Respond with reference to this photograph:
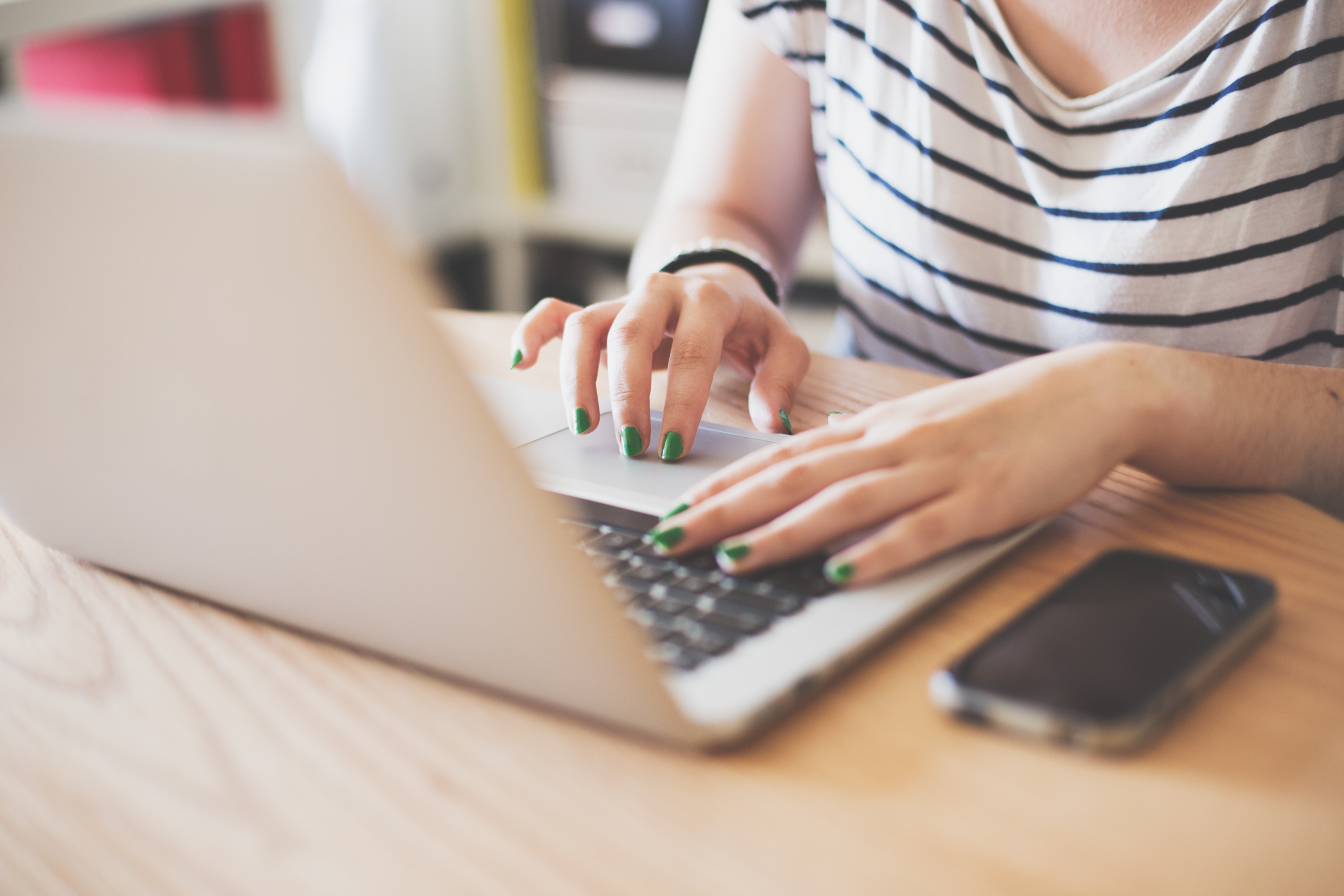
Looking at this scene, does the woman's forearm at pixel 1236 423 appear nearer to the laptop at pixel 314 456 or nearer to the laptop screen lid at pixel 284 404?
the laptop at pixel 314 456

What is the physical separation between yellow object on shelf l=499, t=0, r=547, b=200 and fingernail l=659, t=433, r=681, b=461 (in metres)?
1.95

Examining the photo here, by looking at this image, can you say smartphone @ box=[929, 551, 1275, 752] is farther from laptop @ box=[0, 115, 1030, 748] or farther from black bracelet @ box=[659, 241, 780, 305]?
black bracelet @ box=[659, 241, 780, 305]

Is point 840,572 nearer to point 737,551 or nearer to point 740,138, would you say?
point 737,551

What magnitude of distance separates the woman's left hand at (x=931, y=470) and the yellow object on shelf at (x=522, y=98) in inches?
79.8

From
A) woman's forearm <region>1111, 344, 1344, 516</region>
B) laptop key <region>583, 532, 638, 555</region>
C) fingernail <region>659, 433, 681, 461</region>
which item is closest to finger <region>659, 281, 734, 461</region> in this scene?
fingernail <region>659, 433, 681, 461</region>

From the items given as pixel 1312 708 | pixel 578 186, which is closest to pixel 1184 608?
pixel 1312 708

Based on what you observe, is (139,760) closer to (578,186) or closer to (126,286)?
(126,286)

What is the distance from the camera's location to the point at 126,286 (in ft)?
1.17

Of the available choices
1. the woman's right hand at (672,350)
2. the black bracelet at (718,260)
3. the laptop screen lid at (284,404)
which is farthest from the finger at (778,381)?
the laptop screen lid at (284,404)

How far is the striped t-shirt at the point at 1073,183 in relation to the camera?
2.37ft

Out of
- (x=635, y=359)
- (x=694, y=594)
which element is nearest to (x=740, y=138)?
(x=635, y=359)

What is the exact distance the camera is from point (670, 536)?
1.49 feet

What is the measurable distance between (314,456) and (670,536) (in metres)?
0.15

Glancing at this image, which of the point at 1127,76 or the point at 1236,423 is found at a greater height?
the point at 1127,76
